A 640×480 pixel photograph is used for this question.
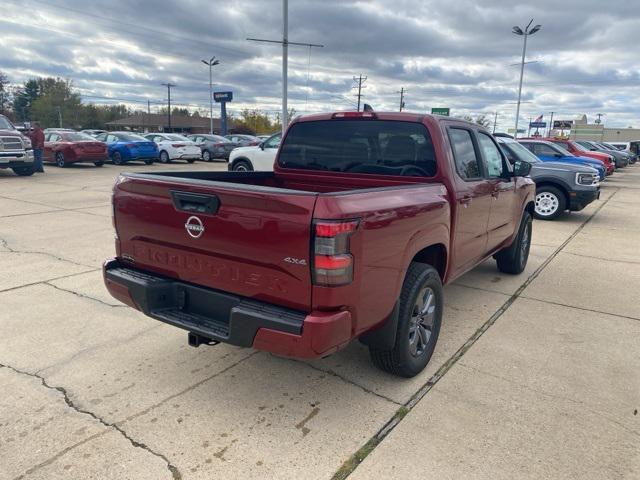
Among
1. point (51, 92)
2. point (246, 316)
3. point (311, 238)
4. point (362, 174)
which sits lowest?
point (246, 316)

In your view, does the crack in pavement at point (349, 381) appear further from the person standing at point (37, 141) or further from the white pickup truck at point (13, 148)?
the person standing at point (37, 141)

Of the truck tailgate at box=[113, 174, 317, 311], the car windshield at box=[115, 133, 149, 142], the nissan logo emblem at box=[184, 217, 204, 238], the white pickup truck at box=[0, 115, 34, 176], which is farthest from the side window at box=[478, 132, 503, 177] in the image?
the car windshield at box=[115, 133, 149, 142]

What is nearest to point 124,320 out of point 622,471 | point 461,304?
point 461,304

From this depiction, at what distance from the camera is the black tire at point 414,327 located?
3143mm

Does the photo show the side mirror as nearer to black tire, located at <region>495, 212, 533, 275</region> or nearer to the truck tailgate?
black tire, located at <region>495, 212, 533, 275</region>

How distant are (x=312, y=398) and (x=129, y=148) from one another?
805 inches

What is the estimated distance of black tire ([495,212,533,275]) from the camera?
5.98 m

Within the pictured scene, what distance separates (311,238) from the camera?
2398 millimetres

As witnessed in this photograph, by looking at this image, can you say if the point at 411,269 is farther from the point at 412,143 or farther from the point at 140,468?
the point at 140,468

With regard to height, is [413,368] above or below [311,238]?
below

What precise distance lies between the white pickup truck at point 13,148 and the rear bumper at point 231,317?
46.9ft

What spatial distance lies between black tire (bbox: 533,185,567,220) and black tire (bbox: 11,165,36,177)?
609 inches

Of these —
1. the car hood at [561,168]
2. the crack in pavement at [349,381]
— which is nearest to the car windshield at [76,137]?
the car hood at [561,168]

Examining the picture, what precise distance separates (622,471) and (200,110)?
134348 millimetres
